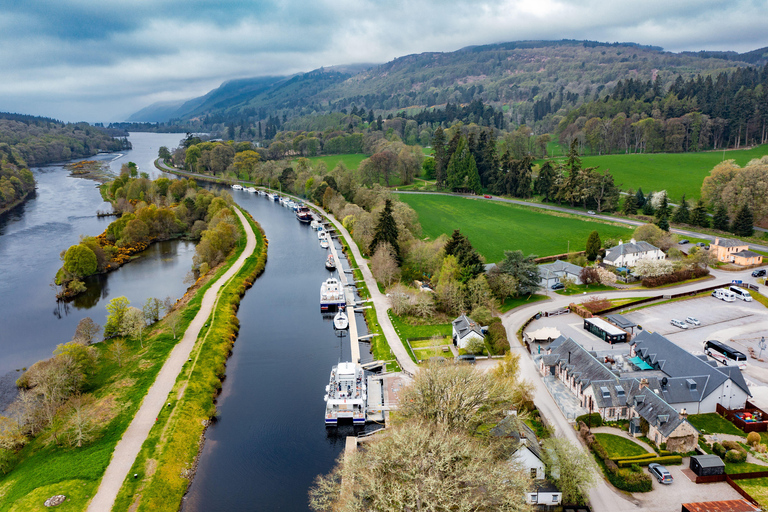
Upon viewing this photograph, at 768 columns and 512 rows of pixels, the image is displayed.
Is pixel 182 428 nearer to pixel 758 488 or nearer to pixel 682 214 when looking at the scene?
pixel 758 488

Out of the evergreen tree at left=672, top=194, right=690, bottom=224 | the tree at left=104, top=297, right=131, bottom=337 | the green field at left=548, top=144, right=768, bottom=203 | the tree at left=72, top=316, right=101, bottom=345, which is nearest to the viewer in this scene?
the tree at left=72, top=316, right=101, bottom=345

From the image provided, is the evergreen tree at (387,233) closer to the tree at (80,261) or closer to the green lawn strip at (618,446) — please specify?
the green lawn strip at (618,446)

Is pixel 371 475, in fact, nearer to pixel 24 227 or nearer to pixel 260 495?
pixel 260 495

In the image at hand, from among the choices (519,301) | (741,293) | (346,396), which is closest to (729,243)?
(741,293)

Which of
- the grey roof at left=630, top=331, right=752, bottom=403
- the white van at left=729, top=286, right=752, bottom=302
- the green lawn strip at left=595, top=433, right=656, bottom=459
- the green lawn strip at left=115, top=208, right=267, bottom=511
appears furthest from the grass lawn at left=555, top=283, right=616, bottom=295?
the green lawn strip at left=115, top=208, right=267, bottom=511

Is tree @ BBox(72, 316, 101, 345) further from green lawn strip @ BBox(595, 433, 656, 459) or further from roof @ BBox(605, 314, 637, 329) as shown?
roof @ BBox(605, 314, 637, 329)

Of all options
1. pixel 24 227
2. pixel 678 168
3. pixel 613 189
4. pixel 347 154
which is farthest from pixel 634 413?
pixel 347 154

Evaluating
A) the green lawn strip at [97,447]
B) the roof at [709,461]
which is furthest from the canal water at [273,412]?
the roof at [709,461]
